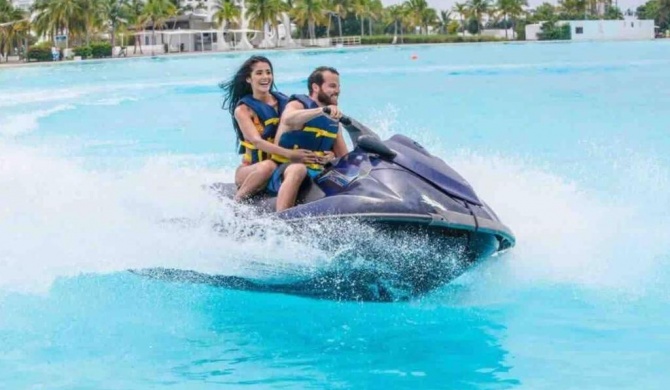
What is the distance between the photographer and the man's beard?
16.9 feet

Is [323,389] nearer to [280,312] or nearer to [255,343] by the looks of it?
[255,343]

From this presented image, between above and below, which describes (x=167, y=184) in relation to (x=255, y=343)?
above

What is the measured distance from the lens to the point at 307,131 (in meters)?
5.19

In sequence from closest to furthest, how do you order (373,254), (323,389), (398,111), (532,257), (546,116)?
1. (323,389)
2. (373,254)
3. (532,257)
4. (546,116)
5. (398,111)

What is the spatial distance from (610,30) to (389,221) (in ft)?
232

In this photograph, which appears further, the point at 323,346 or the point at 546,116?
the point at 546,116

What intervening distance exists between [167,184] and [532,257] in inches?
94.3

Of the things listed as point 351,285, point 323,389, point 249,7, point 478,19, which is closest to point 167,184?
point 351,285

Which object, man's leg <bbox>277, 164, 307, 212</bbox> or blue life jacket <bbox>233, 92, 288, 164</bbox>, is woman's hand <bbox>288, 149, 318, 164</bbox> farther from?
blue life jacket <bbox>233, 92, 288, 164</bbox>

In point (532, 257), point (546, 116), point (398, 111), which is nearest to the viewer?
point (532, 257)

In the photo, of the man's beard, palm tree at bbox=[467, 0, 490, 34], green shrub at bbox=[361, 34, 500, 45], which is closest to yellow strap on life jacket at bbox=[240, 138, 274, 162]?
the man's beard

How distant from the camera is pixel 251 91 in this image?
5.45 meters

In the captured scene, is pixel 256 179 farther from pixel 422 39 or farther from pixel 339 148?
pixel 422 39

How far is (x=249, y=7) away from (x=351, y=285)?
63.5 metres
